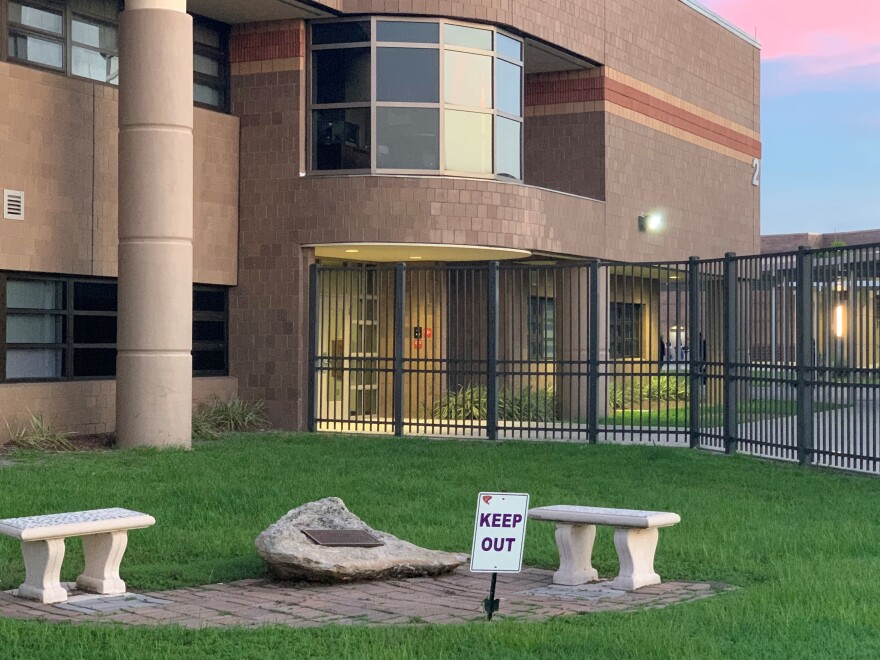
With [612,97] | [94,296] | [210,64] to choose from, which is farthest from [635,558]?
[612,97]

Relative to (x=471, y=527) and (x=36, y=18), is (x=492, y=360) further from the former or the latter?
(x=471, y=527)

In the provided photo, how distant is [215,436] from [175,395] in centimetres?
187

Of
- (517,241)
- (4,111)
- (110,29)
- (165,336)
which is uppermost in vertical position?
(110,29)

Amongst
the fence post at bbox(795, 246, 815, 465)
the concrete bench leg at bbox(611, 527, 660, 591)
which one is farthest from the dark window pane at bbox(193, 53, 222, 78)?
the concrete bench leg at bbox(611, 527, 660, 591)

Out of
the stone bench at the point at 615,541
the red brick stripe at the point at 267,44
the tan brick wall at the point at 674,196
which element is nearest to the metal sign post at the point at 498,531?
the stone bench at the point at 615,541

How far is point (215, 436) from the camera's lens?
20156 mm

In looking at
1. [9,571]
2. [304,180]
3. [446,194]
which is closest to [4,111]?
[304,180]

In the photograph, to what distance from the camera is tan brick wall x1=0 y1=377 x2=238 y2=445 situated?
1819cm

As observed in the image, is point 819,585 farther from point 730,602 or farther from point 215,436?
point 215,436

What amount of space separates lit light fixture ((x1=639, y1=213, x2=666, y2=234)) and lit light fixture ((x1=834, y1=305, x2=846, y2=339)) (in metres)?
12.4

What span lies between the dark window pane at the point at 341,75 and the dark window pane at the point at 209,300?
375 cm

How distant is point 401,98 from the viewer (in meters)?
21.8

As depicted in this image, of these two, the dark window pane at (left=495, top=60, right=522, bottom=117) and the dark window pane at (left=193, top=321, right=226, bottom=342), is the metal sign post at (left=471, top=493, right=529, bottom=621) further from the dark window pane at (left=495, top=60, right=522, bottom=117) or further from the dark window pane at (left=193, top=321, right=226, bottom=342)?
the dark window pane at (left=495, top=60, right=522, bottom=117)

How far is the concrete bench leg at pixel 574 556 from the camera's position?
9008 millimetres
